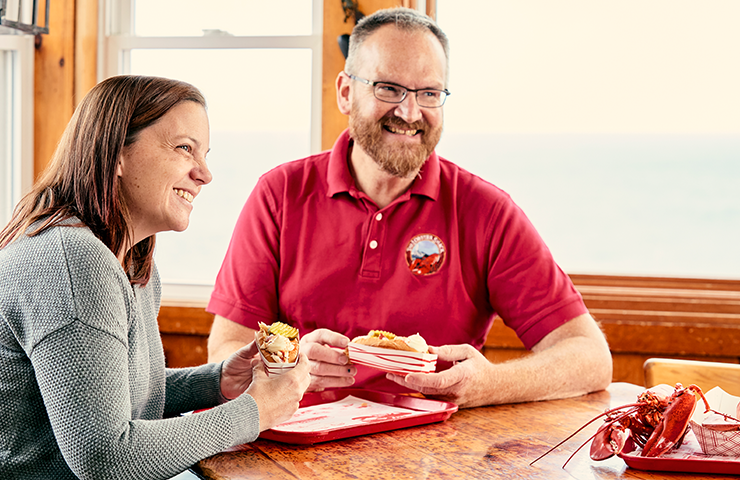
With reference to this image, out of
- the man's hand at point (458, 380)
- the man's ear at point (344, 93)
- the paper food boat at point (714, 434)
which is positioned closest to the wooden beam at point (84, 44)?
the man's ear at point (344, 93)

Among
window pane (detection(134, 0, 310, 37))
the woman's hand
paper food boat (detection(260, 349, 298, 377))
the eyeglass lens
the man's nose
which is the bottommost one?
the woman's hand

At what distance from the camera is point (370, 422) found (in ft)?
4.49

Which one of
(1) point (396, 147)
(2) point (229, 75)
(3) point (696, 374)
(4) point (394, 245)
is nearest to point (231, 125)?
(2) point (229, 75)

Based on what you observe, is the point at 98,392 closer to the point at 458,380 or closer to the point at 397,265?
the point at 458,380

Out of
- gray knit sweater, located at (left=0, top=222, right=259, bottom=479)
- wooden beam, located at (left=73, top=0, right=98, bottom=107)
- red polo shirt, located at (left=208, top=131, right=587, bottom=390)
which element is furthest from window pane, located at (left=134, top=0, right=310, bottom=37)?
gray knit sweater, located at (left=0, top=222, right=259, bottom=479)

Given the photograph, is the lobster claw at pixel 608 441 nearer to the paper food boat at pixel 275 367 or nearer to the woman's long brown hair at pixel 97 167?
the paper food boat at pixel 275 367

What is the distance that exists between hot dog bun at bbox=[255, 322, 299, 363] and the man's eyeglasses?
95cm

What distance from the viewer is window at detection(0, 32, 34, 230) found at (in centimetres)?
299

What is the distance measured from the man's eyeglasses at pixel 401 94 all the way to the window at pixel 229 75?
910 mm

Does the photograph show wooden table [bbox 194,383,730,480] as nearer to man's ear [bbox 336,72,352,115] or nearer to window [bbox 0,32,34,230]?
man's ear [bbox 336,72,352,115]

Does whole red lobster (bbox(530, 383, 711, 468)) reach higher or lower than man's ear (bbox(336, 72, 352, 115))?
lower

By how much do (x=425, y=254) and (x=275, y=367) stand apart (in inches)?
30.1

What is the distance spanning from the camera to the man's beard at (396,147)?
205 cm

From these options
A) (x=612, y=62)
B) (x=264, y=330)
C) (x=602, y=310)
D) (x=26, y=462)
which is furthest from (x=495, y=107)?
(x=26, y=462)
